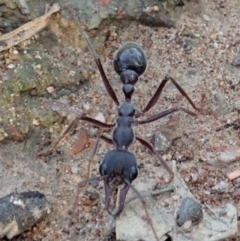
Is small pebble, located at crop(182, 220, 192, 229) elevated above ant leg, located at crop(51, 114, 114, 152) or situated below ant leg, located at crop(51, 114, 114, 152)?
below

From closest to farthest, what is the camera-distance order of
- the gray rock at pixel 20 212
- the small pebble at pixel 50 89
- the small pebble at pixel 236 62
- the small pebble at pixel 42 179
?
the gray rock at pixel 20 212
the small pebble at pixel 42 179
the small pebble at pixel 50 89
the small pebble at pixel 236 62

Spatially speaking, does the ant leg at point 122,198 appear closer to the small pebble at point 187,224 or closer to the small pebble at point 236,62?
the small pebble at point 187,224

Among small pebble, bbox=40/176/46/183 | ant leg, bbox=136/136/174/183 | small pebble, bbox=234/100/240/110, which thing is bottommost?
small pebble, bbox=234/100/240/110

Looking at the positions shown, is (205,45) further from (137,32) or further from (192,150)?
(192,150)

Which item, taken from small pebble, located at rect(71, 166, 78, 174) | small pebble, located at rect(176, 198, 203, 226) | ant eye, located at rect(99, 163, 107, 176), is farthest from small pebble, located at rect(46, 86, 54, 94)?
small pebble, located at rect(176, 198, 203, 226)

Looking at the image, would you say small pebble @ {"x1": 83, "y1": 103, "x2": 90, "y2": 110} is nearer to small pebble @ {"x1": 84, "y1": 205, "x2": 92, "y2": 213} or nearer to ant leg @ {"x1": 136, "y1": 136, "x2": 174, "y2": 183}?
ant leg @ {"x1": 136, "y1": 136, "x2": 174, "y2": 183}

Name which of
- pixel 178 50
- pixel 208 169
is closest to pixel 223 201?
pixel 208 169

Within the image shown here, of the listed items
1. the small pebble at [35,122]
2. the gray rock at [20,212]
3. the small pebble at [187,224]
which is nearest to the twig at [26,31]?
the small pebble at [35,122]
